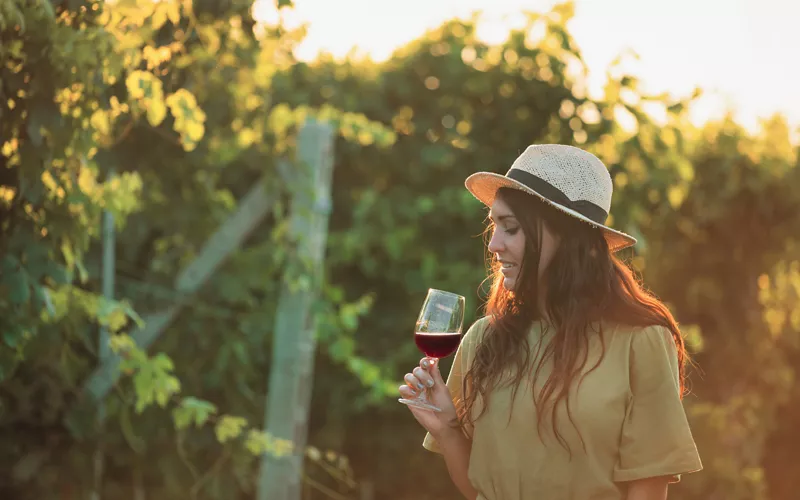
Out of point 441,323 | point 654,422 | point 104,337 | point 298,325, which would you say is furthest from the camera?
point 298,325

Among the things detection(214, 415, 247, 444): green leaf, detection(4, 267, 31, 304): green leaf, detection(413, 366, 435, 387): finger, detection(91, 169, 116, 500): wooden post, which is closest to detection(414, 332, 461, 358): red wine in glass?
detection(413, 366, 435, 387): finger

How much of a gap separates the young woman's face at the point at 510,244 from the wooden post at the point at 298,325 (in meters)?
3.11

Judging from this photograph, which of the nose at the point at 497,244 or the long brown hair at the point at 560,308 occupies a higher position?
the nose at the point at 497,244

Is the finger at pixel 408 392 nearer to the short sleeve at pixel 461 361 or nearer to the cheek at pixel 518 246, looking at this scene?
the short sleeve at pixel 461 361

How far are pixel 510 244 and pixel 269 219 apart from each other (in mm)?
4080

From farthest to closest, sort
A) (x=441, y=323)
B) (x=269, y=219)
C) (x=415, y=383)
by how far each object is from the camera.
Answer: (x=269, y=219)
(x=441, y=323)
(x=415, y=383)

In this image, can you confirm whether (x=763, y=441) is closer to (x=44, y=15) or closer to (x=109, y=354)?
(x=109, y=354)

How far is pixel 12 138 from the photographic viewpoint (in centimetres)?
393

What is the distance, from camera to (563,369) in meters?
2.61

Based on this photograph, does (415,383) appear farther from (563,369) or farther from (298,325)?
(298,325)

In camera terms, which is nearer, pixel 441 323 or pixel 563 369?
pixel 563 369

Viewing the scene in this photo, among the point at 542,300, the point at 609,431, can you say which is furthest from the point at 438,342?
the point at 609,431

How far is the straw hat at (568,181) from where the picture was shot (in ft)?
8.81

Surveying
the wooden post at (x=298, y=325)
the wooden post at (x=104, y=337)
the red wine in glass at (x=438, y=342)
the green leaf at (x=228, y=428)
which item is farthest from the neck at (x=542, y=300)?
the wooden post at (x=298, y=325)
